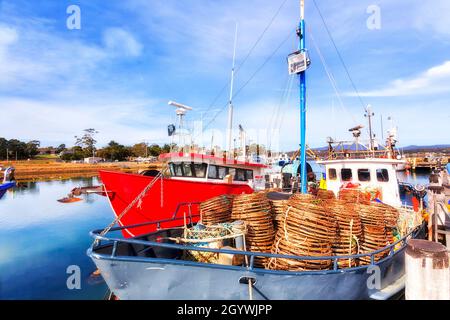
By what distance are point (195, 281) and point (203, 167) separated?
7.35m

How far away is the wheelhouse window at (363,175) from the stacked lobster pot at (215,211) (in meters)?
7.60

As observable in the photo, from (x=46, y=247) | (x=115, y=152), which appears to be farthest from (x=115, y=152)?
(x=46, y=247)

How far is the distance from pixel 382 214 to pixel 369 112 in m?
12.6

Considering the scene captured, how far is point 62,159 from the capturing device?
302ft

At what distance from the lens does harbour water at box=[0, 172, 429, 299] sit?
8.44 metres

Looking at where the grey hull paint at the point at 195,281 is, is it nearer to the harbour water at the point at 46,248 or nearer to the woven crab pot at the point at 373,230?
the woven crab pot at the point at 373,230

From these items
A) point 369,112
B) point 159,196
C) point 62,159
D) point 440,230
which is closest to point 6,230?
point 159,196

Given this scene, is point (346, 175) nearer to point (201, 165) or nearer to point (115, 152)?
point (201, 165)

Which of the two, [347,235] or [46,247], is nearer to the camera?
[347,235]

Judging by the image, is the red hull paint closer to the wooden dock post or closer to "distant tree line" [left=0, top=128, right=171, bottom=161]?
the wooden dock post

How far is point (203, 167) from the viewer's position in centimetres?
1120

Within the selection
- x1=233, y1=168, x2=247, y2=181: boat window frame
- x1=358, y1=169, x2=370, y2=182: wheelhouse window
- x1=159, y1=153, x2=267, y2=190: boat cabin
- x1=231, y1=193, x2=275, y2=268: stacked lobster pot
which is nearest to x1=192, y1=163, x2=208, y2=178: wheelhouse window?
x1=159, y1=153, x2=267, y2=190: boat cabin
